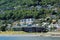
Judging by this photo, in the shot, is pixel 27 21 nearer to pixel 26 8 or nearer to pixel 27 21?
pixel 27 21

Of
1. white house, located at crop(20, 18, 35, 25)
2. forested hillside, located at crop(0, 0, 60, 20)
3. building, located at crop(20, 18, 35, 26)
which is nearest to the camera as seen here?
building, located at crop(20, 18, 35, 26)

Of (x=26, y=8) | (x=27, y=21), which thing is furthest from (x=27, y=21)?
(x=26, y=8)

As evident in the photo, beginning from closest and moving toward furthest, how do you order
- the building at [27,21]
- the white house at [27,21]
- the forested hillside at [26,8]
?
the building at [27,21] → the white house at [27,21] → the forested hillside at [26,8]

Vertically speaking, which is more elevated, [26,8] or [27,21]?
[26,8]

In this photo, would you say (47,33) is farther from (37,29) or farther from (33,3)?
(33,3)

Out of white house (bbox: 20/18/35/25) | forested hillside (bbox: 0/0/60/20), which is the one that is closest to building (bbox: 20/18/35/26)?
white house (bbox: 20/18/35/25)

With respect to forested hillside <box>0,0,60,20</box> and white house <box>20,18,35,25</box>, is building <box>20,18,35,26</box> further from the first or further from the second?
forested hillside <box>0,0,60,20</box>

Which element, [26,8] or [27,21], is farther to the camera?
[26,8]

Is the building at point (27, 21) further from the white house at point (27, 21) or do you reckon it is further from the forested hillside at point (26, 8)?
the forested hillside at point (26, 8)

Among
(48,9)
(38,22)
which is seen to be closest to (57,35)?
Answer: (38,22)

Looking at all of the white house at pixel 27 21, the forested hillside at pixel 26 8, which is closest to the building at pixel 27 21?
the white house at pixel 27 21

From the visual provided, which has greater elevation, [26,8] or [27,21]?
[26,8]
